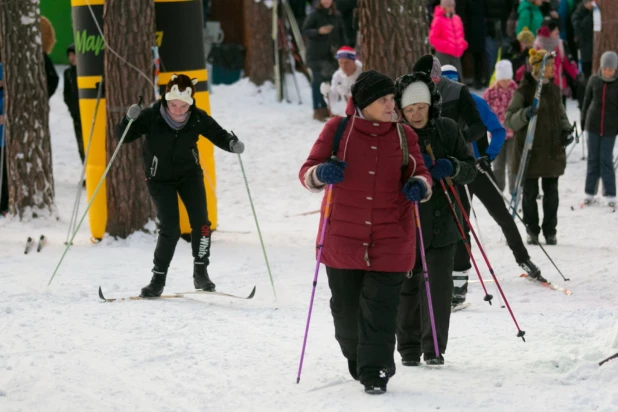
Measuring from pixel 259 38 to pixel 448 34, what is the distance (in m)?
4.54

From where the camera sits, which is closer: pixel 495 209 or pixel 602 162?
pixel 495 209

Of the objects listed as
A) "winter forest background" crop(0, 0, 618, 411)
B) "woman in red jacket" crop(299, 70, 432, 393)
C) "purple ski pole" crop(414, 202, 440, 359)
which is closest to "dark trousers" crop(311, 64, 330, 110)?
"winter forest background" crop(0, 0, 618, 411)

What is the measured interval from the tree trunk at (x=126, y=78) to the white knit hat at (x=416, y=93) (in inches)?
189

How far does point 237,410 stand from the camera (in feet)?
17.8

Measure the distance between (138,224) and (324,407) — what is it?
5.61 m

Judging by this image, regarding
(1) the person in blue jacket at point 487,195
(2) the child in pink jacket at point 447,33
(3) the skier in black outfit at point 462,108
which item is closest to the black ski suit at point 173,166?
(3) the skier in black outfit at point 462,108

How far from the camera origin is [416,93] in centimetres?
608

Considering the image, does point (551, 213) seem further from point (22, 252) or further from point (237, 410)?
point (237, 410)

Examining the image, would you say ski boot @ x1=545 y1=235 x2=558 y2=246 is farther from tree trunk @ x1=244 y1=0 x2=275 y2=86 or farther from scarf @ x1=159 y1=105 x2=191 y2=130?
tree trunk @ x1=244 y1=0 x2=275 y2=86

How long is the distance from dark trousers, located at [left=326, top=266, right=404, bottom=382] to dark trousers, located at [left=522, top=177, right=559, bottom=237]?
5380mm

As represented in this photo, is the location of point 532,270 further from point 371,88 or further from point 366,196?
point 371,88

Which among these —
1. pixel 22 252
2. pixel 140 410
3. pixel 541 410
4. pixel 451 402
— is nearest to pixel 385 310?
pixel 451 402

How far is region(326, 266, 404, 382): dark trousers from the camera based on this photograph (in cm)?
550

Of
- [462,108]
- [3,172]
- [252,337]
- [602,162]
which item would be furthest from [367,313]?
[3,172]
